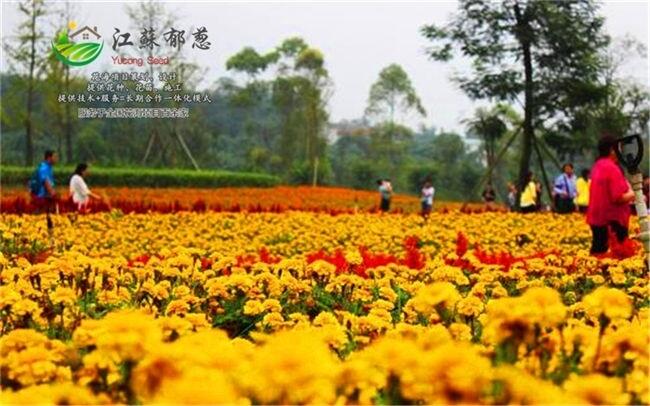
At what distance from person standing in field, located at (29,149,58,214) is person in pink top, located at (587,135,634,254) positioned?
6781 millimetres

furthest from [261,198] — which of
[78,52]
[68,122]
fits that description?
[78,52]

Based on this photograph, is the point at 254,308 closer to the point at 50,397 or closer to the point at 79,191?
the point at 50,397

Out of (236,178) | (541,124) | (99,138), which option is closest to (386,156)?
(99,138)

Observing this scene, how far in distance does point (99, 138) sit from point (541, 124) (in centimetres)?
2788

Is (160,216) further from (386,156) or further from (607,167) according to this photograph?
(386,156)

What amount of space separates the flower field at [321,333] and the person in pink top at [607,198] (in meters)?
0.49

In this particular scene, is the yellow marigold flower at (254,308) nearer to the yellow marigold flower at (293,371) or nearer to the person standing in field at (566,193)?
the yellow marigold flower at (293,371)

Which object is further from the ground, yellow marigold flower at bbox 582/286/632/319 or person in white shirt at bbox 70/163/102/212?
person in white shirt at bbox 70/163/102/212

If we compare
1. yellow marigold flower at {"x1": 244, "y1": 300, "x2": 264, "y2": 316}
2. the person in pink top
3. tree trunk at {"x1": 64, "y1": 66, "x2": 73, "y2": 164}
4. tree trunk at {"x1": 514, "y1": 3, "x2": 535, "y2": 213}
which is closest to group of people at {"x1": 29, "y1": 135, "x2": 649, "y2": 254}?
the person in pink top

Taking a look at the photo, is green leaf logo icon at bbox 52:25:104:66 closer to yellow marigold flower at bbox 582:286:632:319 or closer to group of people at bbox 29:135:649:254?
group of people at bbox 29:135:649:254

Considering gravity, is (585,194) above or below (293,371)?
above

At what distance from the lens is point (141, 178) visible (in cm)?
2944

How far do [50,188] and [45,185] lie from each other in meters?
0.11

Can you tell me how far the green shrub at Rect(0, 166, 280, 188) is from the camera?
26750mm
